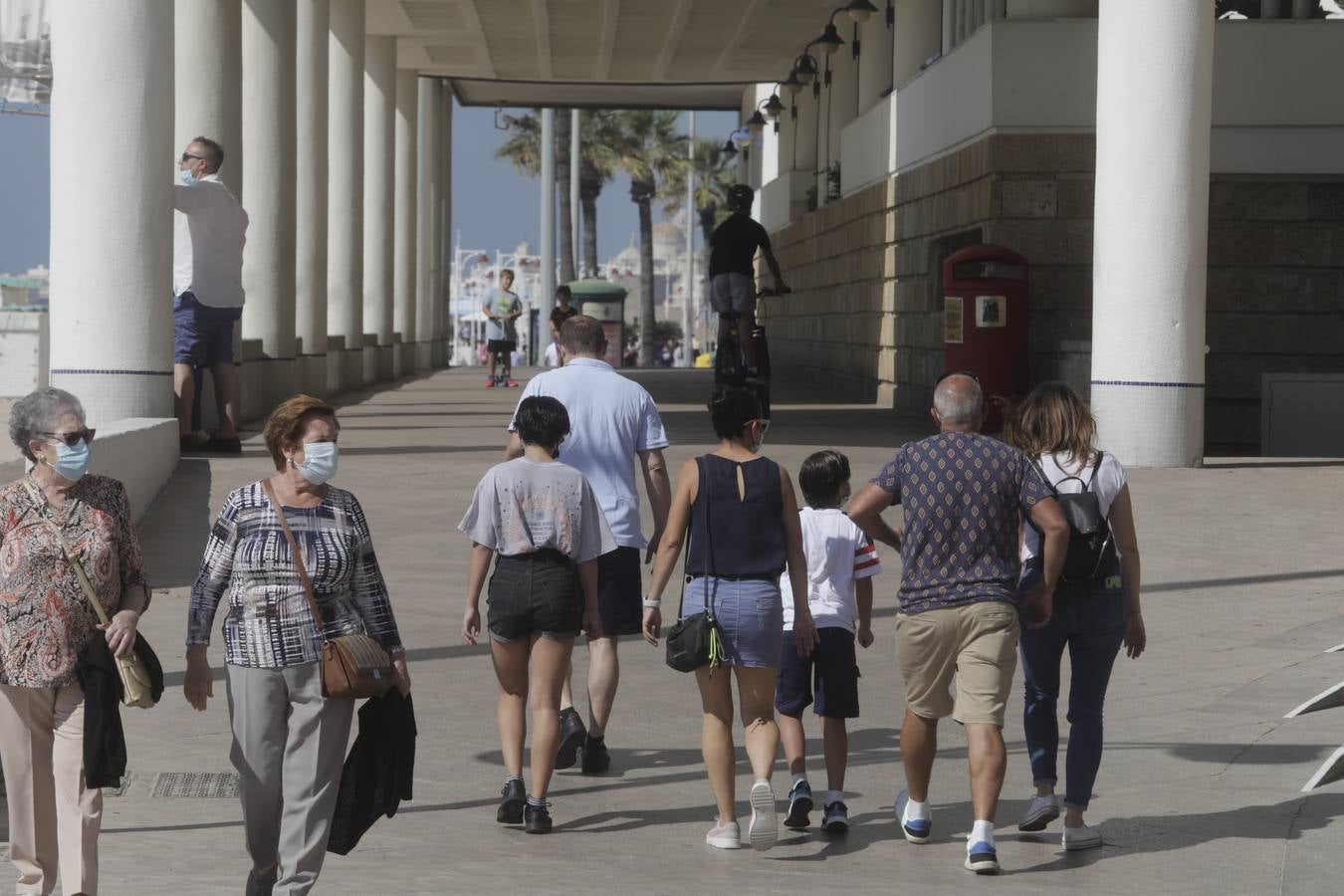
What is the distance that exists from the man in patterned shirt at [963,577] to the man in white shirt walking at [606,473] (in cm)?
121

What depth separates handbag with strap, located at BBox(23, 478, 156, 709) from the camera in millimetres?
5414

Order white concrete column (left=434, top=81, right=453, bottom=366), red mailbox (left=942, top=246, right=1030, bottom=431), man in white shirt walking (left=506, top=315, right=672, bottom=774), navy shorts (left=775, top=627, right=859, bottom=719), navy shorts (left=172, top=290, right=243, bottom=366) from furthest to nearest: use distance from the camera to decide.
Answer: white concrete column (left=434, top=81, right=453, bottom=366)
red mailbox (left=942, top=246, right=1030, bottom=431)
navy shorts (left=172, top=290, right=243, bottom=366)
man in white shirt walking (left=506, top=315, right=672, bottom=774)
navy shorts (left=775, top=627, right=859, bottom=719)

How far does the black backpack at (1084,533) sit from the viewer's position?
6.51 m

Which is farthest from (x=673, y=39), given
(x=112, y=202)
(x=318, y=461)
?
(x=318, y=461)

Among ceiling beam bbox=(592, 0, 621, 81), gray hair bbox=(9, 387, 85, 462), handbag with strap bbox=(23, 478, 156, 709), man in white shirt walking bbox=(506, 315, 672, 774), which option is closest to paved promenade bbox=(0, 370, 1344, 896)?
man in white shirt walking bbox=(506, 315, 672, 774)

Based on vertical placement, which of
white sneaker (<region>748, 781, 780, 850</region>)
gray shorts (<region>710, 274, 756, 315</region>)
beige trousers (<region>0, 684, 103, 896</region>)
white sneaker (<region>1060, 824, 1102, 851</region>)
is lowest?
white sneaker (<region>1060, 824, 1102, 851</region>)

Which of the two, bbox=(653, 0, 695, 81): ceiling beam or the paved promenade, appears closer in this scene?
the paved promenade

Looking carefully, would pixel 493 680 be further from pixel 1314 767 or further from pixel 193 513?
pixel 193 513

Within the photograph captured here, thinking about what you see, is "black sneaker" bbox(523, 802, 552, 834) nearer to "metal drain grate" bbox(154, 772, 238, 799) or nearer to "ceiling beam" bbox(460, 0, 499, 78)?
"metal drain grate" bbox(154, 772, 238, 799)

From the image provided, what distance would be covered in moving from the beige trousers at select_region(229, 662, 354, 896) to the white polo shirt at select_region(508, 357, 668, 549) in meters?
2.15

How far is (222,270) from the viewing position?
15.4 m

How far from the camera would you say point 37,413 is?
542cm

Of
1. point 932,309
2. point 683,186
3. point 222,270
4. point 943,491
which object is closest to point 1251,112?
point 932,309

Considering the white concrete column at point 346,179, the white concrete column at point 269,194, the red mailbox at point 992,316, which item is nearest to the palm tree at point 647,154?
the white concrete column at point 346,179
